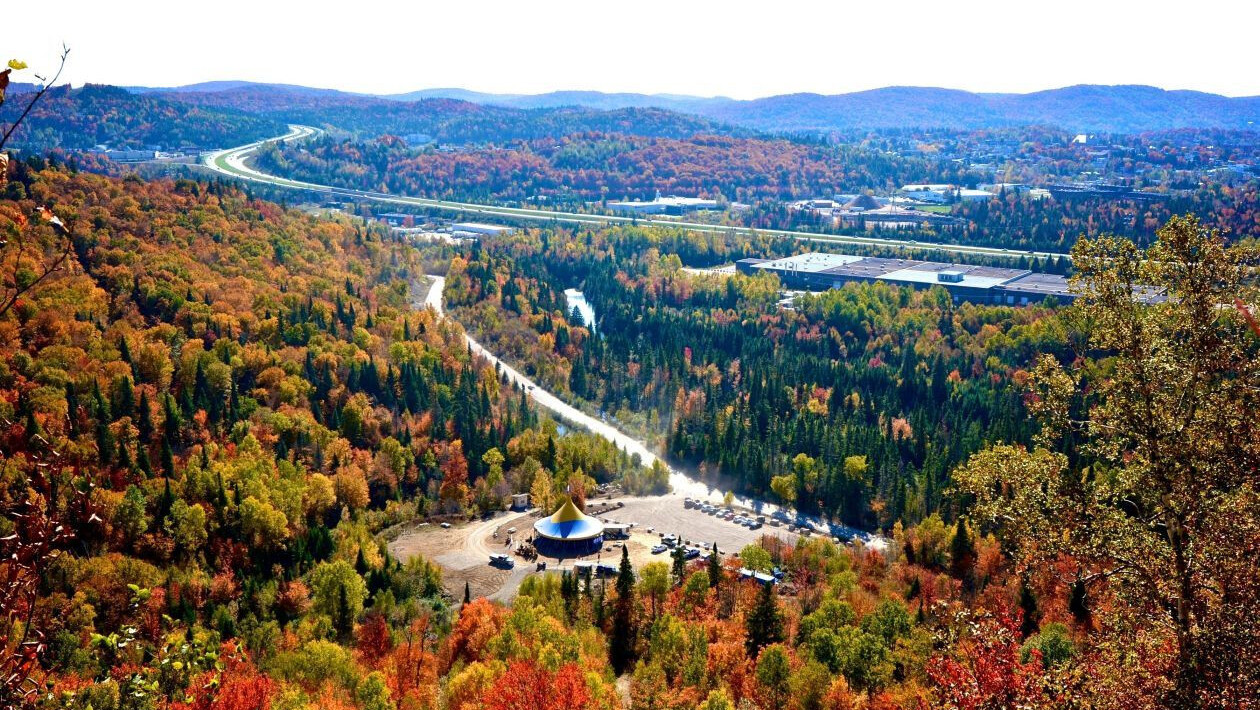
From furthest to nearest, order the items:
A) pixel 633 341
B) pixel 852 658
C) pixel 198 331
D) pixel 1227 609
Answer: pixel 633 341 < pixel 198 331 < pixel 852 658 < pixel 1227 609

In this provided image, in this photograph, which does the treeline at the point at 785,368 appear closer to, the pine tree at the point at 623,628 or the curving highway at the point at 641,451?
the curving highway at the point at 641,451

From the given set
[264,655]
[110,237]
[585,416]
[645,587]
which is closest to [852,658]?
[645,587]

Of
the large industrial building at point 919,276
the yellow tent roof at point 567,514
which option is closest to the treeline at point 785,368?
the large industrial building at point 919,276

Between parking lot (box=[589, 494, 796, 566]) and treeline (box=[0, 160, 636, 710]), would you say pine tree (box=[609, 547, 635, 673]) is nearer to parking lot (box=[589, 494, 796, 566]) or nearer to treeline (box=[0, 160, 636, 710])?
treeline (box=[0, 160, 636, 710])

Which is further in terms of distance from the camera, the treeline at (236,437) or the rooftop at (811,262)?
the rooftop at (811,262)

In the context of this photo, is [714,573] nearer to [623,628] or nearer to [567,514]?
[623,628]

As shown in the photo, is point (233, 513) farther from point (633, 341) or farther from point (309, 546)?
point (633, 341)

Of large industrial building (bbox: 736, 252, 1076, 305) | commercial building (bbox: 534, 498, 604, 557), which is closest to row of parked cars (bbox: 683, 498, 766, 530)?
commercial building (bbox: 534, 498, 604, 557)
